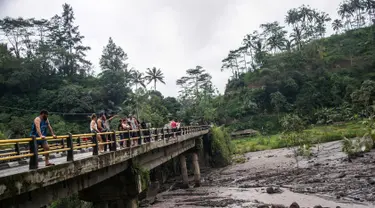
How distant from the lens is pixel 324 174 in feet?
79.9

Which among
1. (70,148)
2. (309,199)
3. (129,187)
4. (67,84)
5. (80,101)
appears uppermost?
(67,84)

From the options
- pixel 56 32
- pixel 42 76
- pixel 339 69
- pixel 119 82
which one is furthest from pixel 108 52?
pixel 339 69

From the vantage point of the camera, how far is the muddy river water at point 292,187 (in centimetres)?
1761

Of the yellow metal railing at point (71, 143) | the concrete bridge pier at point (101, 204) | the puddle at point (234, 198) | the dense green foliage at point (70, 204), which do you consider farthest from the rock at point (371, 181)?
the dense green foliage at point (70, 204)

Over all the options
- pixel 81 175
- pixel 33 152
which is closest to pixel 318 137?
pixel 81 175

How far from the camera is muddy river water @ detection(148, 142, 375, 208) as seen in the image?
693 inches

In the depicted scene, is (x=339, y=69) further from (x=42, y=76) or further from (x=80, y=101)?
(x=42, y=76)

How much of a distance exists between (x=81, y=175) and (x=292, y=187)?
55.5ft

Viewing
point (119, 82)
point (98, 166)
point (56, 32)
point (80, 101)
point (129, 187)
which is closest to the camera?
point (98, 166)

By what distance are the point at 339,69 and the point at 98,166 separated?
79.5 m

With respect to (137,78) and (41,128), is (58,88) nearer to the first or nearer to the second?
(137,78)

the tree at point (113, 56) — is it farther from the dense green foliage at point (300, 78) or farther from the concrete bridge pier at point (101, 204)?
the concrete bridge pier at point (101, 204)

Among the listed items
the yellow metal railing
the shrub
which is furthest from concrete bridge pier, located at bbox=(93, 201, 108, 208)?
the shrub

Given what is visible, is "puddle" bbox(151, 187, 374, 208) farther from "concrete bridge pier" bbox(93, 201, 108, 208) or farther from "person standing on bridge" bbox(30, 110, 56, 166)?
"person standing on bridge" bbox(30, 110, 56, 166)
